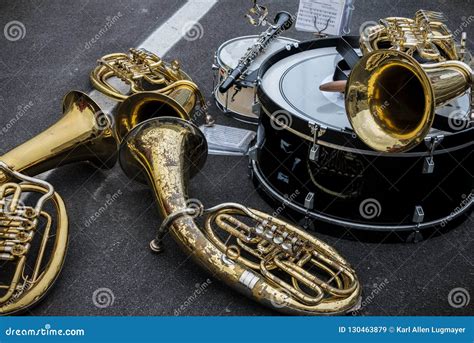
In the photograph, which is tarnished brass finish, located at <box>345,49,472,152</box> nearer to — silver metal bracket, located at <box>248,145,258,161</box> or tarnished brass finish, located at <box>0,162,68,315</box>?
silver metal bracket, located at <box>248,145,258,161</box>

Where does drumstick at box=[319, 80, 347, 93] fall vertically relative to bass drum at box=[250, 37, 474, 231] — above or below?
above

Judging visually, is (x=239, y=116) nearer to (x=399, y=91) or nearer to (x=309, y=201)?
(x=309, y=201)

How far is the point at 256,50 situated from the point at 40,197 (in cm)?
201

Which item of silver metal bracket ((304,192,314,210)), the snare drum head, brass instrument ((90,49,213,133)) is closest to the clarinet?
the snare drum head

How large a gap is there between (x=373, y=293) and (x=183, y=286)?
109cm

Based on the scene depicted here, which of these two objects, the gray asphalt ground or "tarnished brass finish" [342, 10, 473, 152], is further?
the gray asphalt ground

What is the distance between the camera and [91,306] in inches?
137

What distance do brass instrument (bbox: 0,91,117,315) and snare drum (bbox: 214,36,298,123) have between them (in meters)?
1.10

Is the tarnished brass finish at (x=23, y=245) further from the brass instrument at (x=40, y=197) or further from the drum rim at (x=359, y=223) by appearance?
the drum rim at (x=359, y=223)

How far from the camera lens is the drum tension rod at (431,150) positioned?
3.44 m

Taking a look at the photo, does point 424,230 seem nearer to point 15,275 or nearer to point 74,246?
point 74,246

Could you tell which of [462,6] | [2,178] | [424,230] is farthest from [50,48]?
[462,6]

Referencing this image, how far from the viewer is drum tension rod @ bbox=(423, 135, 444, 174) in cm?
344

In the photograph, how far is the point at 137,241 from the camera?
3939mm
